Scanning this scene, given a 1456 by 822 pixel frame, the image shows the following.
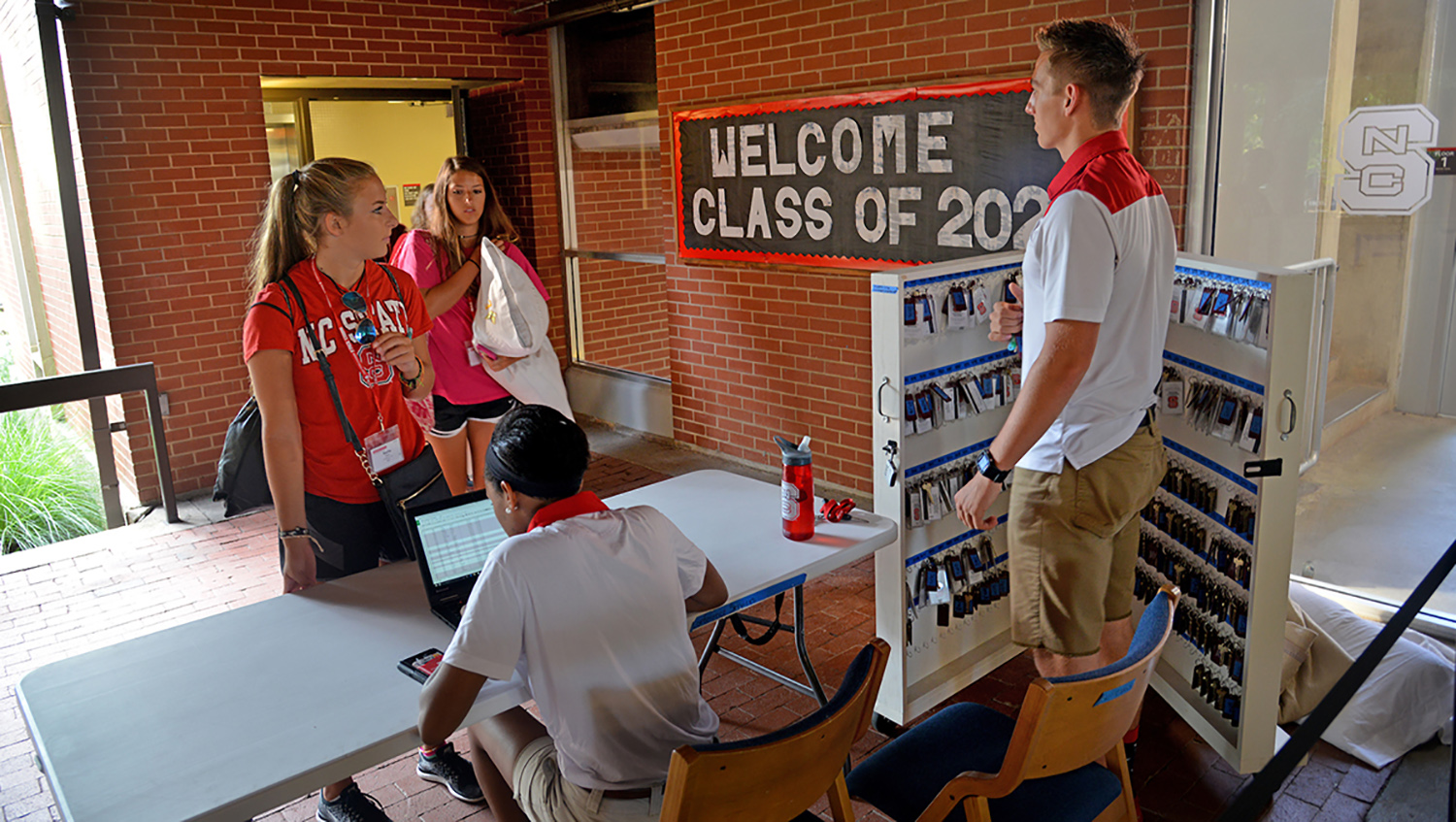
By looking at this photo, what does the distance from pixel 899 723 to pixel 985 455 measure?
1.07m

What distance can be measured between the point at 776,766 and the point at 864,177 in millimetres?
3927

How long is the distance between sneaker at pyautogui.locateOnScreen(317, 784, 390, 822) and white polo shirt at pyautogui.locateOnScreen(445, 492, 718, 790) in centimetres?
114

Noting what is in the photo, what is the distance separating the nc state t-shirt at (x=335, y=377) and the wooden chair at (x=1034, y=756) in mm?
1490

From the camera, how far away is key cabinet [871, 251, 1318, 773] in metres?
2.63

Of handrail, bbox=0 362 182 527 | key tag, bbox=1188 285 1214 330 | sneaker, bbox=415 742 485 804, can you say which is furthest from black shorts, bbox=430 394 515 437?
key tag, bbox=1188 285 1214 330

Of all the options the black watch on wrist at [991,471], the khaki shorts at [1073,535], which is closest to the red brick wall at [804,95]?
the khaki shorts at [1073,535]

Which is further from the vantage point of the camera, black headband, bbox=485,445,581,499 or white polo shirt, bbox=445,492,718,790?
black headband, bbox=485,445,581,499

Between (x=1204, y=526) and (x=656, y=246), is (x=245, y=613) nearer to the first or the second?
(x=1204, y=526)

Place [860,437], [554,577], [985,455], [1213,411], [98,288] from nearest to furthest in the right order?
[554,577]
[985,455]
[1213,411]
[860,437]
[98,288]

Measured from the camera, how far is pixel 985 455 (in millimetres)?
2549

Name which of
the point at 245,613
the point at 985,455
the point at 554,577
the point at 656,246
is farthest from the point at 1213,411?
the point at 656,246

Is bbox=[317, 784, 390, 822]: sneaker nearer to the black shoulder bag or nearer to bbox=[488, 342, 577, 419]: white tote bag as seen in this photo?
the black shoulder bag

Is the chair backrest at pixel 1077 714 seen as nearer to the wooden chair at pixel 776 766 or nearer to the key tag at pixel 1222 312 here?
the wooden chair at pixel 776 766

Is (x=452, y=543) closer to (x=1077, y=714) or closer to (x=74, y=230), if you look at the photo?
(x=1077, y=714)
